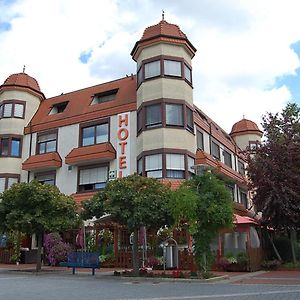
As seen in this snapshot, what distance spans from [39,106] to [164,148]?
46.3 ft

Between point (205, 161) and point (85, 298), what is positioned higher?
point (205, 161)

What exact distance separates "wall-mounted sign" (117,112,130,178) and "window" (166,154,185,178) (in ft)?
10.5

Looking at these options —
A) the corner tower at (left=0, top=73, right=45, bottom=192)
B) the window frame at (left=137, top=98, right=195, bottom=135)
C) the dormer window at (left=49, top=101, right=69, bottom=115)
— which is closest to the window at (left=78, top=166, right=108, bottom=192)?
the window frame at (left=137, top=98, right=195, bottom=135)

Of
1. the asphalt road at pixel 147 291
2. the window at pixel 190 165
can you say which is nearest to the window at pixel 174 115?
the window at pixel 190 165

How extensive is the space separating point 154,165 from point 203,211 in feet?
32.7

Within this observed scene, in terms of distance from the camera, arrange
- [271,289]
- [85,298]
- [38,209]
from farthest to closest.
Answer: [38,209] < [271,289] < [85,298]

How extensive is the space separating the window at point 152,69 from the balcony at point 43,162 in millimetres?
8875

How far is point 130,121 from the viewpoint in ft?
96.3

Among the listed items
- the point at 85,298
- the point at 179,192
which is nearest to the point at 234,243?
the point at 179,192

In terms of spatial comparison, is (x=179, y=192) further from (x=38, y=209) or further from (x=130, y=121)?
(x=130, y=121)

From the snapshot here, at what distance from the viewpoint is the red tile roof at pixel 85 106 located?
99.7ft

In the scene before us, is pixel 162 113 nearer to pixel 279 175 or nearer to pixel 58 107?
pixel 279 175

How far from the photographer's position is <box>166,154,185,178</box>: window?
26.6 m

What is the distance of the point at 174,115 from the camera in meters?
27.7
